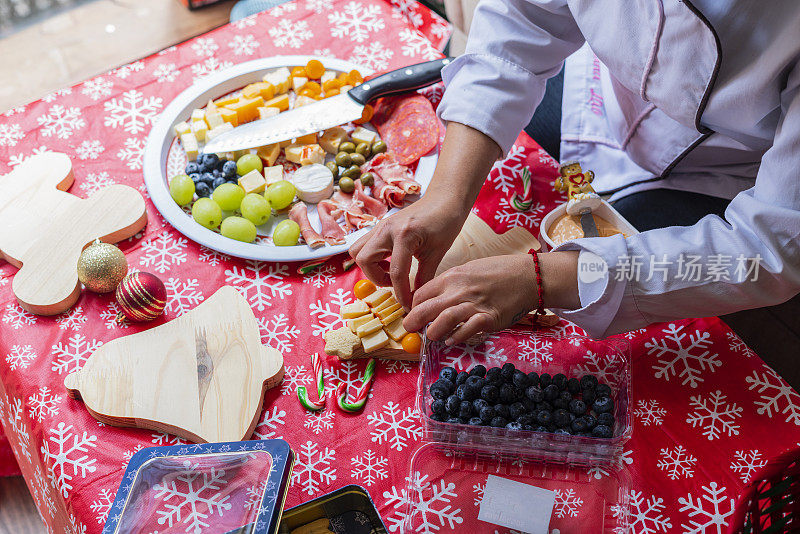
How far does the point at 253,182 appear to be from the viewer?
1267mm

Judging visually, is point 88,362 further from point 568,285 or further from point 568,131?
point 568,131

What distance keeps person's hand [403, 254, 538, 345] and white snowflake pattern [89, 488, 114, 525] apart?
50 cm

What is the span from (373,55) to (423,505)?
1097mm

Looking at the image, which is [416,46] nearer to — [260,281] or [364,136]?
[364,136]

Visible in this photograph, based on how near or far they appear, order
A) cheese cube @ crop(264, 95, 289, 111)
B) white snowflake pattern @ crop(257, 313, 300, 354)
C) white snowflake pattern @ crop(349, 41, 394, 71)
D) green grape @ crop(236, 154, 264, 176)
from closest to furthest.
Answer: white snowflake pattern @ crop(257, 313, 300, 354) < green grape @ crop(236, 154, 264, 176) < cheese cube @ crop(264, 95, 289, 111) < white snowflake pattern @ crop(349, 41, 394, 71)

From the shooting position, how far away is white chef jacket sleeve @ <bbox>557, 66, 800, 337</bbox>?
94 cm

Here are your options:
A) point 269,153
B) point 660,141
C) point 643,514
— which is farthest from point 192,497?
point 660,141

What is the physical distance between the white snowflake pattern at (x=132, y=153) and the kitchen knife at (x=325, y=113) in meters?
0.15

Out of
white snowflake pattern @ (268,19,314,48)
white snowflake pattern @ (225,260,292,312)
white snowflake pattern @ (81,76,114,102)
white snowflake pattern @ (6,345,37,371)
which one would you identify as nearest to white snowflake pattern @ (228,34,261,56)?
white snowflake pattern @ (268,19,314,48)

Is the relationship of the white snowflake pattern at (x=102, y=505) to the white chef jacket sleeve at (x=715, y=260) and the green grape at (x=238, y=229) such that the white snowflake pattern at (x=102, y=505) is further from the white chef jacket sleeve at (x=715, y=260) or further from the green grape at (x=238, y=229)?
the white chef jacket sleeve at (x=715, y=260)

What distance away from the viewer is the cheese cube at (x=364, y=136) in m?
1.37

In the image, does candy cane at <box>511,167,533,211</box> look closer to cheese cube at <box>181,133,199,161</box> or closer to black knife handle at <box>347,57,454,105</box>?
black knife handle at <box>347,57,454,105</box>

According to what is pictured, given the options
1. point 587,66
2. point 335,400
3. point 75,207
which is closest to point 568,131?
point 587,66

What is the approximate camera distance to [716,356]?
3.58 feet
